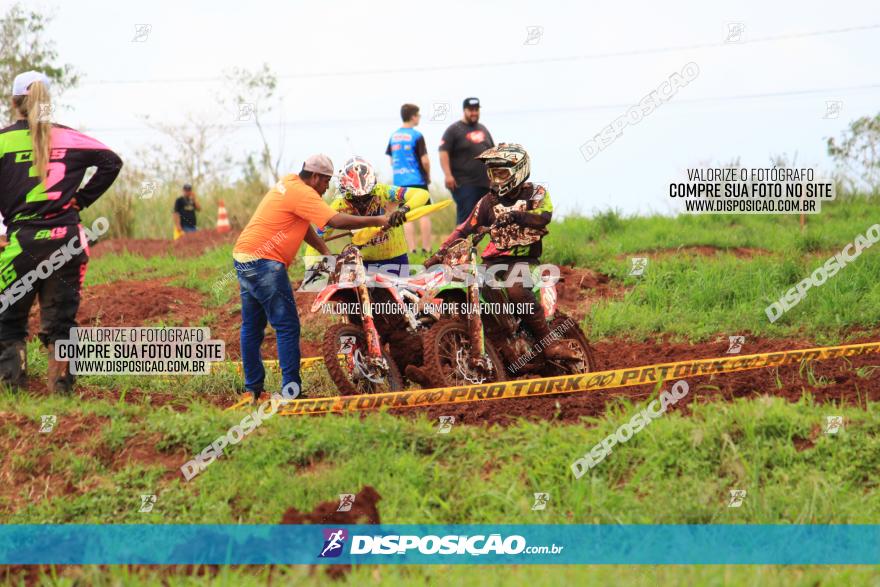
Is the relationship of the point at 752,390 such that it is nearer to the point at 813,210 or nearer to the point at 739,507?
the point at 739,507

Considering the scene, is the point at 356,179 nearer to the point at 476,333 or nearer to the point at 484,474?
the point at 476,333

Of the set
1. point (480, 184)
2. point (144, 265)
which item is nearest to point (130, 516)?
point (480, 184)

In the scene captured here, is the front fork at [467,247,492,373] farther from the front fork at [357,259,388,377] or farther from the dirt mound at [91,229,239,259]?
the dirt mound at [91,229,239,259]

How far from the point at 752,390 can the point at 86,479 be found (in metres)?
5.10

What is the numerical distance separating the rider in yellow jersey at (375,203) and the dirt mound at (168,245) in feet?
32.5

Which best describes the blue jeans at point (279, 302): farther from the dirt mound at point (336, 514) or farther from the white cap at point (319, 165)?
the dirt mound at point (336, 514)

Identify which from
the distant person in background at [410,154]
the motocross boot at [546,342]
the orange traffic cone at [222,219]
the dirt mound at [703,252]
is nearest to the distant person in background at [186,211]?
the orange traffic cone at [222,219]

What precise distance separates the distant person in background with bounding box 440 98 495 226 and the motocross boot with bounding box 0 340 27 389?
720cm

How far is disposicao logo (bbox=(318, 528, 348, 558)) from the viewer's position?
21.1 ft

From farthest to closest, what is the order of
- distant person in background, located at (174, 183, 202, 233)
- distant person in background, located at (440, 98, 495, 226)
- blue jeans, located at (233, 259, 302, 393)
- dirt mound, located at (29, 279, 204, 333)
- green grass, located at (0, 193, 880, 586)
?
1. distant person in background, located at (174, 183, 202, 233)
2. distant person in background, located at (440, 98, 495, 226)
3. dirt mound, located at (29, 279, 204, 333)
4. blue jeans, located at (233, 259, 302, 393)
5. green grass, located at (0, 193, 880, 586)

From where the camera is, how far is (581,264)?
15.6m

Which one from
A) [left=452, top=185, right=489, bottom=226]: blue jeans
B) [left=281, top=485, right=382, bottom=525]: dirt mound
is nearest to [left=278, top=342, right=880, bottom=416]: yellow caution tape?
[left=281, top=485, right=382, bottom=525]: dirt mound

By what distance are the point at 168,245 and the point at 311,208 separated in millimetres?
12397

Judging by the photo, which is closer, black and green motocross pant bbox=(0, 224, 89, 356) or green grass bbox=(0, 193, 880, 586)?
green grass bbox=(0, 193, 880, 586)
